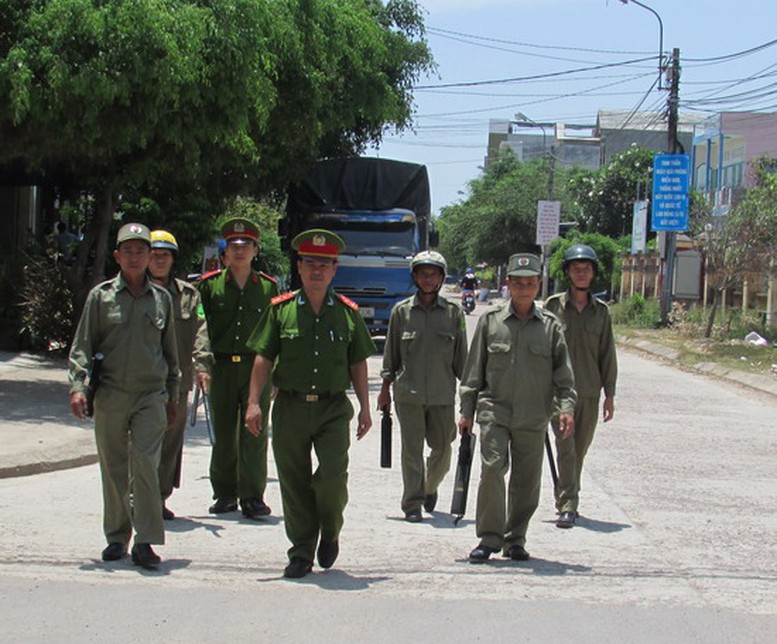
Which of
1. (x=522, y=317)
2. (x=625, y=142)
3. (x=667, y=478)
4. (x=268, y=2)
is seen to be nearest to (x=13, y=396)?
(x=268, y=2)

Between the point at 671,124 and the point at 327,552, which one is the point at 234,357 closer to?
the point at 327,552

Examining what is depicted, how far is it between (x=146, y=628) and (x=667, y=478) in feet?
20.1

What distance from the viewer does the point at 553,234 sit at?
4853cm

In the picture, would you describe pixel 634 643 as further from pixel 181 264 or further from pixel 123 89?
pixel 181 264

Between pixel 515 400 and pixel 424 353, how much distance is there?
1547 millimetres

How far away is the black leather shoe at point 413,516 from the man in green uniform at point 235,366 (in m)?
0.99

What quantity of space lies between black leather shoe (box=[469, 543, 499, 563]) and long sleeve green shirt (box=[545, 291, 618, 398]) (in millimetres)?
1813

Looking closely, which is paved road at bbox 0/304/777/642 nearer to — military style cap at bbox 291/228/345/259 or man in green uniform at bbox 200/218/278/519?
man in green uniform at bbox 200/218/278/519

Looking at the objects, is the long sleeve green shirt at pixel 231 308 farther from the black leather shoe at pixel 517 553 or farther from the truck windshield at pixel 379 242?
the truck windshield at pixel 379 242

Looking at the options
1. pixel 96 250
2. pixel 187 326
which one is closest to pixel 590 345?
pixel 187 326

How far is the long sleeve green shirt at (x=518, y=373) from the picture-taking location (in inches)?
267

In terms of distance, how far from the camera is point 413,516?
8086mm

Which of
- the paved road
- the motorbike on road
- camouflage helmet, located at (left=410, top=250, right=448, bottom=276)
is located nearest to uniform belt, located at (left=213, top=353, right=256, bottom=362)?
the paved road

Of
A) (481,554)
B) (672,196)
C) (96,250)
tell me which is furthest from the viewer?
(672,196)
